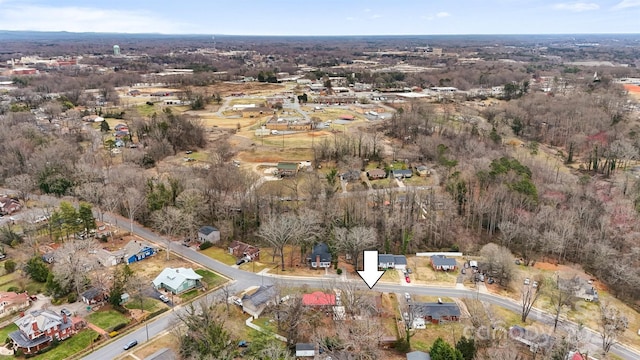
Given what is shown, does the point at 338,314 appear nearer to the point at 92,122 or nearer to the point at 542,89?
the point at 92,122

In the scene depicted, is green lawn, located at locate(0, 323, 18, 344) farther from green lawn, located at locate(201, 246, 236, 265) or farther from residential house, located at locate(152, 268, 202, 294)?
green lawn, located at locate(201, 246, 236, 265)

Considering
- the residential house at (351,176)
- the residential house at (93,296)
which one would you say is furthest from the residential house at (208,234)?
the residential house at (351,176)

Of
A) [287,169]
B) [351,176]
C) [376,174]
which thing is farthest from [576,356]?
[287,169]

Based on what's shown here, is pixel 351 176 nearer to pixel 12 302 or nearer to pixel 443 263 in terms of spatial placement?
pixel 443 263

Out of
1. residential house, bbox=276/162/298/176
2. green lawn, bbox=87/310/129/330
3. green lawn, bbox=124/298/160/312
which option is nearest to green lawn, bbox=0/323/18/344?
green lawn, bbox=87/310/129/330

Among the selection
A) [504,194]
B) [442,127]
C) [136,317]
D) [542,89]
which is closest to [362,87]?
[542,89]
